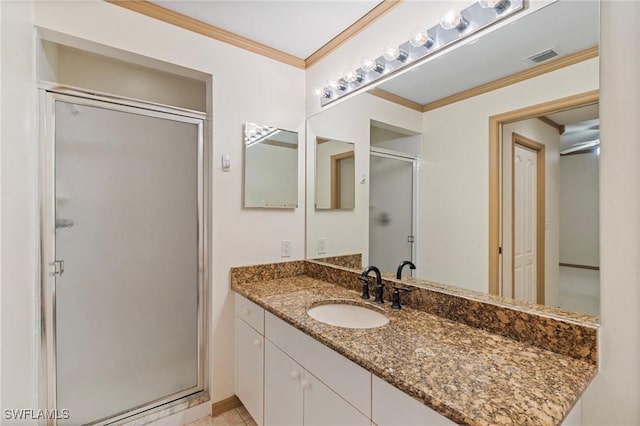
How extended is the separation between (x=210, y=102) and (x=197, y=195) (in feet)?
2.00

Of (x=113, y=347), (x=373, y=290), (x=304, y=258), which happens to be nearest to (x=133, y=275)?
(x=113, y=347)

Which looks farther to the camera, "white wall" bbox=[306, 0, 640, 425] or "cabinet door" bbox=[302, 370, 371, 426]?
"cabinet door" bbox=[302, 370, 371, 426]

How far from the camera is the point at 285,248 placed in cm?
208

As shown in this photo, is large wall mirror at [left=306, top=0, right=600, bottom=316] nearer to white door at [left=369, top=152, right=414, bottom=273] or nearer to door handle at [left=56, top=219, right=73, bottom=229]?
white door at [left=369, top=152, right=414, bottom=273]

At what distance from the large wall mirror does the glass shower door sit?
4.09 feet

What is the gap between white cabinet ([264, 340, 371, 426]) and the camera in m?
1.01

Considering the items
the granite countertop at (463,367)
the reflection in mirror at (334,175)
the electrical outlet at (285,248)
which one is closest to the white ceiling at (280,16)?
the reflection in mirror at (334,175)

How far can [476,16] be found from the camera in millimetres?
1210

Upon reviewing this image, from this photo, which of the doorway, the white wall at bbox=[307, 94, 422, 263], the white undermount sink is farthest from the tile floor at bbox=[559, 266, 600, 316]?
the white wall at bbox=[307, 94, 422, 263]

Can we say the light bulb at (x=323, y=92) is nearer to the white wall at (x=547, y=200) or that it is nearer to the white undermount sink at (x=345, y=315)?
the white wall at (x=547, y=200)

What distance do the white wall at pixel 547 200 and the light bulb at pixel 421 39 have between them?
557mm

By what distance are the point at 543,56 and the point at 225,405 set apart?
8.00 feet

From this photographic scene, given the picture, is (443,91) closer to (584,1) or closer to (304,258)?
(584,1)

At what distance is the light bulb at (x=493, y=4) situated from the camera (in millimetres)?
1133
